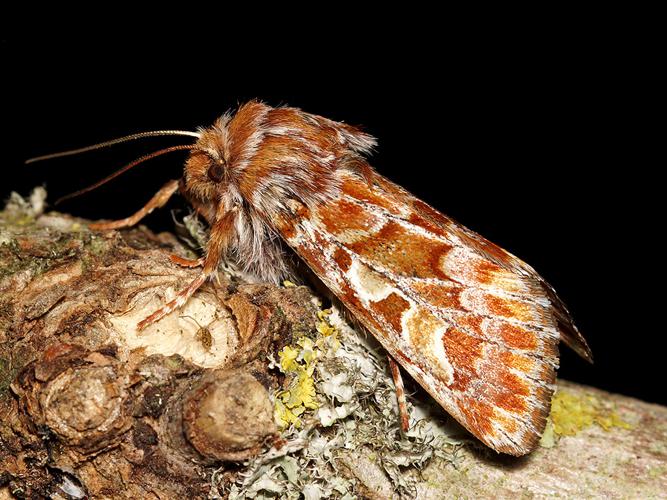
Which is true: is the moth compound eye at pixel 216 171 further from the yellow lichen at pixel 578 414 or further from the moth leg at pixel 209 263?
the yellow lichen at pixel 578 414

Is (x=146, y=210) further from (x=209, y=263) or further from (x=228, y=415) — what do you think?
(x=228, y=415)

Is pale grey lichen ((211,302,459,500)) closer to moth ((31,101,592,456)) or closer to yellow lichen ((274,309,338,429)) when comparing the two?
yellow lichen ((274,309,338,429))

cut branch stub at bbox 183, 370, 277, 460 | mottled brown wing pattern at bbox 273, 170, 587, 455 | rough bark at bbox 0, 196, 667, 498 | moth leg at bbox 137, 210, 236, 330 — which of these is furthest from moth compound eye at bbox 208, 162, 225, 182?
cut branch stub at bbox 183, 370, 277, 460

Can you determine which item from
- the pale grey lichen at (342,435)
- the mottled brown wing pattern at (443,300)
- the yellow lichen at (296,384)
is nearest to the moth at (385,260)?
the mottled brown wing pattern at (443,300)

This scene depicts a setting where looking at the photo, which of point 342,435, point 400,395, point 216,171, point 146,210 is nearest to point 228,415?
point 342,435

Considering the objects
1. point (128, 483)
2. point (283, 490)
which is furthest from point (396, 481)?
point (128, 483)

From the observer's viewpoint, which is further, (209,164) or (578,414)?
(209,164)
